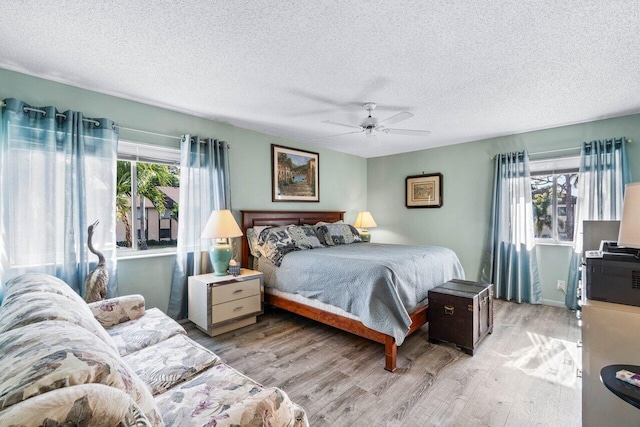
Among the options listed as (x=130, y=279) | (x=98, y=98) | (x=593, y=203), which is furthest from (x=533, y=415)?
(x=98, y=98)

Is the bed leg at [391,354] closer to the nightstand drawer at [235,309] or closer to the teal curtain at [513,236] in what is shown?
the nightstand drawer at [235,309]

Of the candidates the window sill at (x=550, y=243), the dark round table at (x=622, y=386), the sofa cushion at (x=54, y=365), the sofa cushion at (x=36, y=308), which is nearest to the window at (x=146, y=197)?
the sofa cushion at (x=36, y=308)

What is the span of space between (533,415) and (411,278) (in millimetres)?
1245

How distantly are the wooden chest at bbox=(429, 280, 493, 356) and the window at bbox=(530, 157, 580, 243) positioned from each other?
6.52ft

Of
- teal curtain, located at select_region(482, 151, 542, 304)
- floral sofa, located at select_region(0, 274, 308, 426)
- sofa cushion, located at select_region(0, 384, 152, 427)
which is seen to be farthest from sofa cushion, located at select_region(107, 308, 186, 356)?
teal curtain, located at select_region(482, 151, 542, 304)

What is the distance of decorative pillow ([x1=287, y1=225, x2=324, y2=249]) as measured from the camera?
3.78m

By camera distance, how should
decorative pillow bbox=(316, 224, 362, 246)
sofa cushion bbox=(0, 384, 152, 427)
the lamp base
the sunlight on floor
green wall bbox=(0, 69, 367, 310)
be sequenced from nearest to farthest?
sofa cushion bbox=(0, 384, 152, 427) → the sunlight on floor → green wall bbox=(0, 69, 367, 310) → the lamp base → decorative pillow bbox=(316, 224, 362, 246)

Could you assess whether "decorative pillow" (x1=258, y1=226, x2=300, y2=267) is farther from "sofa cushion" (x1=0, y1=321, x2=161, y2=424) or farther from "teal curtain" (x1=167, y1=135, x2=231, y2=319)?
"sofa cushion" (x1=0, y1=321, x2=161, y2=424)

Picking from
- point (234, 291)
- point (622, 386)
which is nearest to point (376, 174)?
point (234, 291)

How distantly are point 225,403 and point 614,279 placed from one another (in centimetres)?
211

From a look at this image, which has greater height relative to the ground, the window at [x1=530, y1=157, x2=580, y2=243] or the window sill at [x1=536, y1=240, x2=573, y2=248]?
the window at [x1=530, y1=157, x2=580, y2=243]

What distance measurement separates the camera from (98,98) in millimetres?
2820

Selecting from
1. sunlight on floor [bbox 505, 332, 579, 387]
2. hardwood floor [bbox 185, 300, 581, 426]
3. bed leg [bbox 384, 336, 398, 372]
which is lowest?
hardwood floor [bbox 185, 300, 581, 426]

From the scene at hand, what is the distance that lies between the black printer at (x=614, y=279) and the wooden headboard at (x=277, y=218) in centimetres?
342
